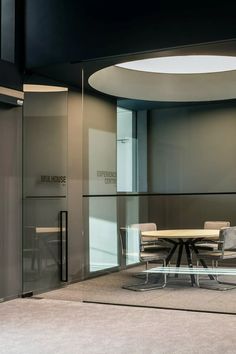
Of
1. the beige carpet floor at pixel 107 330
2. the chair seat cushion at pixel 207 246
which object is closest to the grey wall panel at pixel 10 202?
the beige carpet floor at pixel 107 330

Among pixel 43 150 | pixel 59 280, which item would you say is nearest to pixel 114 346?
pixel 59 280

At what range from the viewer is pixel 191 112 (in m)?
7.40

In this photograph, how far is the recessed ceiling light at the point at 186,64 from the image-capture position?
25.3ft

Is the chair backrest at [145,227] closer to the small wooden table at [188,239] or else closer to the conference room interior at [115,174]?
Result: the conference room interior at [115,174]

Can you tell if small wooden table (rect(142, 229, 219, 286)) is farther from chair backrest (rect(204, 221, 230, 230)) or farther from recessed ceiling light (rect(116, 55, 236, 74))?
recessed ceiling light (rect(116, 55, 236, 74))

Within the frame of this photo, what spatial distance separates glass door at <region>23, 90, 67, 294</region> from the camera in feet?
23.9

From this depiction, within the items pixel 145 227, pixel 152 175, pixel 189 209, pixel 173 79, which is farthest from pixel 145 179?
pixel 173 79

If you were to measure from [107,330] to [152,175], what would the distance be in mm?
2936

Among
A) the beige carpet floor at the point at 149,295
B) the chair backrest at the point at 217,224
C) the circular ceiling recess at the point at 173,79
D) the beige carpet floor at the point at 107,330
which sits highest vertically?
the circular ceiling recess at the point at 173,79

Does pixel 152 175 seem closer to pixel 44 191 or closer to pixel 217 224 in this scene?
pixel 217 224

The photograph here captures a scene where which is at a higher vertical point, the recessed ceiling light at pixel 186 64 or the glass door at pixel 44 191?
the recessed ceiling light at pixel 186 64

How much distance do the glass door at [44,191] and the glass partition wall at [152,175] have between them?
48 centimetres

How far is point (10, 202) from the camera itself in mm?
6969

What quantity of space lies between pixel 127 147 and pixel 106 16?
2.41 m
